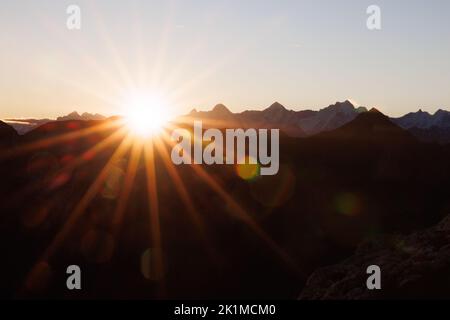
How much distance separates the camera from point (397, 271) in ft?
58.0

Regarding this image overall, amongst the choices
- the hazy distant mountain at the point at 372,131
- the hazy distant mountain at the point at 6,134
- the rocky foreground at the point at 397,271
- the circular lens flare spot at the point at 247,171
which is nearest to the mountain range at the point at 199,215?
the hazy distant mountain at the point at 6,134

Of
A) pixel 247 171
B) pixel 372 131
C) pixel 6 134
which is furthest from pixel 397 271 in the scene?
pixel 372 131

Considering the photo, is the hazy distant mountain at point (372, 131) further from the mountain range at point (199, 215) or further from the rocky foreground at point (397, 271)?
the rocky foreground at point (397, 271)

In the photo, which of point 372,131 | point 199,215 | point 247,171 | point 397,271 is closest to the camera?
point 397,271

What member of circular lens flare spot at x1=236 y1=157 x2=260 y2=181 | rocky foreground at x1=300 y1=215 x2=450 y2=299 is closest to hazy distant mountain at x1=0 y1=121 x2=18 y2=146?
circular lens flare spot at x1=236 y1=157 x2=260 y2=181

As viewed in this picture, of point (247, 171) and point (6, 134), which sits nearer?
point (247, 171)

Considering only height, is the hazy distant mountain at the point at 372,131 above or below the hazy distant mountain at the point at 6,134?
above

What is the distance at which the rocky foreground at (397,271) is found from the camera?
1605cm

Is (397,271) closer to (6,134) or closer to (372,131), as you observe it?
(6,134)

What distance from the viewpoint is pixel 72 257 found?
288ft

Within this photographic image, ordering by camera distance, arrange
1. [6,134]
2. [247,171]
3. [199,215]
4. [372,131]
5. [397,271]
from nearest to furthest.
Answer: [397,271]
[199,215]
[247,171]
[6,134]
[372,131]

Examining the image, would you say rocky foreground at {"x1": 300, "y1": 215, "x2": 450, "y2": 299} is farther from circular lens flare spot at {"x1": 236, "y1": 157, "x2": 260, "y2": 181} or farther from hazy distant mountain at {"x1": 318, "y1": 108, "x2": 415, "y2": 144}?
hazy distant mountain at {"x1": 318, "y1": 108, "x2": 415, "y2": 144}
